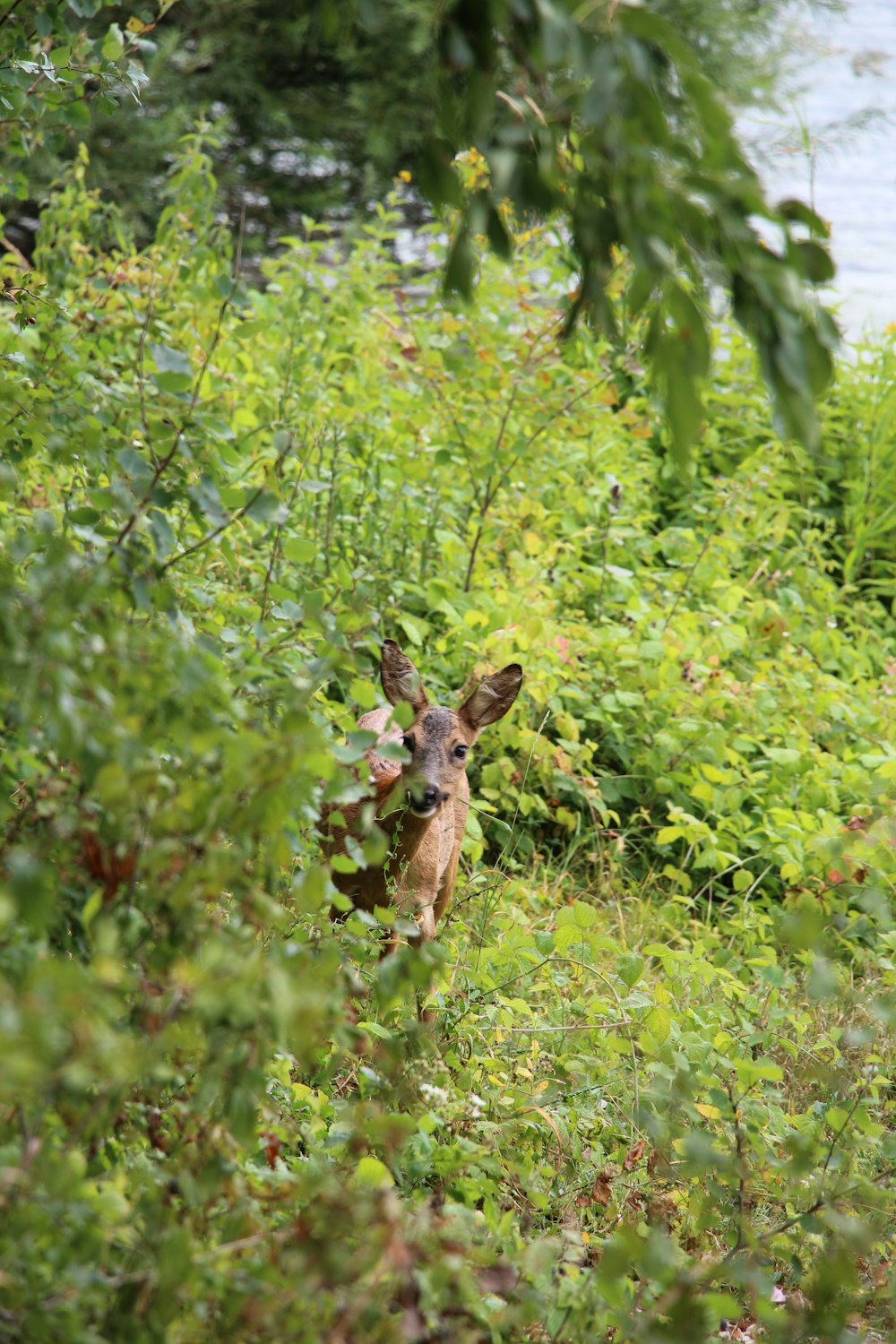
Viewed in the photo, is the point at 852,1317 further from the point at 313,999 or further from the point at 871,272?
the point at 871,272

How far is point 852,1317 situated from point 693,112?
2.19 m

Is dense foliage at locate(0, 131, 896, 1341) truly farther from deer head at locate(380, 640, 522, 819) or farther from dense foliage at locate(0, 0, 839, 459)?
dense foliage at locate(0, 0, 839, 459)

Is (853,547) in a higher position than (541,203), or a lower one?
higher

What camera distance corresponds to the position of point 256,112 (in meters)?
9.17

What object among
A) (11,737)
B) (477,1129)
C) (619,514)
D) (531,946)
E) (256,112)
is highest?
(256,112)

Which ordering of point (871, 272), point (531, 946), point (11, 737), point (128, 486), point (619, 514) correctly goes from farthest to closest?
point (871, 272) < point (619, 514) < point (531, 946) < point (128, 486) < point (11, 737)

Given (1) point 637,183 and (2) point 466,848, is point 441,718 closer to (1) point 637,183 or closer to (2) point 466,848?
(2) point 466,848

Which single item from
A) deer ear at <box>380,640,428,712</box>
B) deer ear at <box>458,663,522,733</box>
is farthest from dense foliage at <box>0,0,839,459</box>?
deer ear at <box>458,663,522,733</box>

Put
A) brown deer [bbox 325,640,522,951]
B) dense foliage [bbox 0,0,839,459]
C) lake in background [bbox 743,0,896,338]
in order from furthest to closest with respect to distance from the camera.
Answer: lake in background [bbox 743,0,896,338]
brown deer [bbox 325,640,522,951]
dense foliage [bbox 0,0,839,459]

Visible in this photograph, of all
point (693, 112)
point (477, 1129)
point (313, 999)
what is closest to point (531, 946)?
point (477, 1129)

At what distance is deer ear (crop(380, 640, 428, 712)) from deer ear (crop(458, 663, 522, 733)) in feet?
0.53

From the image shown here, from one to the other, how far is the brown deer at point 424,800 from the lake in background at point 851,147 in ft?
20.3

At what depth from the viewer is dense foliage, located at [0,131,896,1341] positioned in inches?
65.8

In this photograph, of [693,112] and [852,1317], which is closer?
[693,112]
